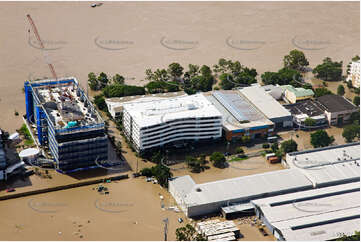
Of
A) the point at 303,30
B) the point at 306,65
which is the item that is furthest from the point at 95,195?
the point at 303,30

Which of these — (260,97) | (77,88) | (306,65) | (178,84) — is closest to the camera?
(77,88)

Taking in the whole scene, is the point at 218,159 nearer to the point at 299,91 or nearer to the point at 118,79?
the point at 299,91

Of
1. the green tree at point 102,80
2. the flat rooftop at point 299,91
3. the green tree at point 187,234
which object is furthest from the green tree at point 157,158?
the flat rooftop at point 299,91

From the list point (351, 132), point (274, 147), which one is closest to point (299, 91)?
point (351, 132)

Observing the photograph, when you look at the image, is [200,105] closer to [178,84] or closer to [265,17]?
[178,84]

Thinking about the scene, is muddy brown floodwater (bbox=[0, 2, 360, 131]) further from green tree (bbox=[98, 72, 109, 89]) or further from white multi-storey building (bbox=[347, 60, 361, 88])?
white multi-storey building (bbox=[347, 60, 361, 88])

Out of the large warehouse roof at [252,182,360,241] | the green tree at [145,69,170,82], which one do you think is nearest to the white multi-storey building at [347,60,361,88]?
the green tree at [145,69,170,82]
